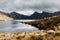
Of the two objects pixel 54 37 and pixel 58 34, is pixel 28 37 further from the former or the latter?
pixel 58 34

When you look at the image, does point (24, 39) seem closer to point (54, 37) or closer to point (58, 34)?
point (54, 37)

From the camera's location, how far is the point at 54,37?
166 feet

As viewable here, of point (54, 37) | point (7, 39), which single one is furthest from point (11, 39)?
point (54, 37)

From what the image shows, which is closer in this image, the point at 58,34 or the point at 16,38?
the point at 16,38

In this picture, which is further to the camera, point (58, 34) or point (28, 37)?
point (58, 34)

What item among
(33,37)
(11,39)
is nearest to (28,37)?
(33,37)

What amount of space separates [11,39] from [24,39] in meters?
4.15

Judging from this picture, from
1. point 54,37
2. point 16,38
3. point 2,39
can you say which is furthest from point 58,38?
point 2,39

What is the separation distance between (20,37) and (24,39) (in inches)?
69.0

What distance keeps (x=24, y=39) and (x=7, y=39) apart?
5431 millimetres

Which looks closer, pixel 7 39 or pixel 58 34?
pixel 7 39

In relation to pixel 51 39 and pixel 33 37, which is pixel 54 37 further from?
pixel 33 37

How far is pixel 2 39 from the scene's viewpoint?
50219mm

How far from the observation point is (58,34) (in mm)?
55375
